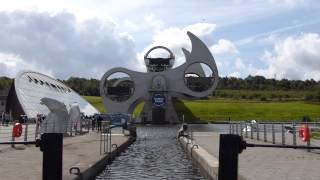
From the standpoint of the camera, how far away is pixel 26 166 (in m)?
15.0

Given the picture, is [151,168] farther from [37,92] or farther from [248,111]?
[248,111]

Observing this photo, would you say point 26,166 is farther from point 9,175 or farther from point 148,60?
point 148,60

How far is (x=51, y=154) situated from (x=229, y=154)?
2.40m

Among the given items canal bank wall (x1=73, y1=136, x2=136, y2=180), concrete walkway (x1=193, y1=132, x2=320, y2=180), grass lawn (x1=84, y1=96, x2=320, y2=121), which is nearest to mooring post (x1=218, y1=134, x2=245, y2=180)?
concrete walkway (x1=193, y1=132, x2=320, y2=180)

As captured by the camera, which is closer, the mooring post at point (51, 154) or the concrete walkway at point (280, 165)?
the mooring post at point (51, 154)

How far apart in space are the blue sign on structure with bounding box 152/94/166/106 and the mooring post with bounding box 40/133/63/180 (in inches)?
3950

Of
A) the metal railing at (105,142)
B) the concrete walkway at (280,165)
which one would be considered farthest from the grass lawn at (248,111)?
the concrete walkway at (280,165)

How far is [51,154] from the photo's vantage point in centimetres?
754

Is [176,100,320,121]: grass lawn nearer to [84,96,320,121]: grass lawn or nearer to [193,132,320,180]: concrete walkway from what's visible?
[84,96,320,121]: grass lawn

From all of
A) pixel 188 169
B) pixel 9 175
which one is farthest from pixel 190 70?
pixel 9 175

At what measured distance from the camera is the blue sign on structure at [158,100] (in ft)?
355

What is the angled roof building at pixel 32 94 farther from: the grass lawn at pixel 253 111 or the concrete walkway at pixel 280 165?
the concrete walkway at pixel 280 165

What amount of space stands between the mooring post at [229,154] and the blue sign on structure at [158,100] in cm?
10070

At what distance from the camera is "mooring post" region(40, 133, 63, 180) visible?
7.53 meters
